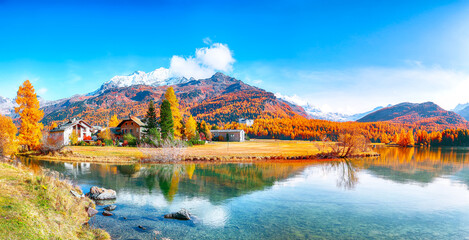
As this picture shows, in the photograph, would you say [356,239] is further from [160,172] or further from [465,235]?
[160,172]

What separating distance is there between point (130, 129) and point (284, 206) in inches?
2498

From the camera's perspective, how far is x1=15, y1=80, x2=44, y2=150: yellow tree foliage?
135 ft

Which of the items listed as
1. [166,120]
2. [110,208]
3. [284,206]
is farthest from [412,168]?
[166,120]

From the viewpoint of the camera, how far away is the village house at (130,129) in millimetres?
69656

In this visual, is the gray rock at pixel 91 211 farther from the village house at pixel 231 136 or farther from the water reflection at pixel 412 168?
the village house at pixel 231 136

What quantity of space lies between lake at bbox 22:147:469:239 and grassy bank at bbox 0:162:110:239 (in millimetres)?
1237

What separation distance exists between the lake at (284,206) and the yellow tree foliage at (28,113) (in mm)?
21091

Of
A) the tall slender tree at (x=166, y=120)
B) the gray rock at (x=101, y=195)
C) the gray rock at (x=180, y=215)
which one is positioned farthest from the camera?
the tall slender tree at (x=166, y=120)

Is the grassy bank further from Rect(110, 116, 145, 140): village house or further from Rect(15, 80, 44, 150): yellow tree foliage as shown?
Rect(110, 116, 145, 140): village house

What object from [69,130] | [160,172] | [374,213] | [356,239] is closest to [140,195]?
[160,172]

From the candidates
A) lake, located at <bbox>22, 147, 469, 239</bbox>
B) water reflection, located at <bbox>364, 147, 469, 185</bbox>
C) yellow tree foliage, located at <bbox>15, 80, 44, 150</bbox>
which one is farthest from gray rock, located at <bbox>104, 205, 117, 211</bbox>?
yellow tree foliage, located at <bbox>15, 80, 44, 150</bbox>

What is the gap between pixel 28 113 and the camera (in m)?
42.1

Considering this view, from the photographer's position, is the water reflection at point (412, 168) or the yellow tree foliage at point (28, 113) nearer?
the water reflection at point (412, 168)

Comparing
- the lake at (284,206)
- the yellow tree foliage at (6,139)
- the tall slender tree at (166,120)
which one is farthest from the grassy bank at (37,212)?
the tall slender tree at (166,120)
